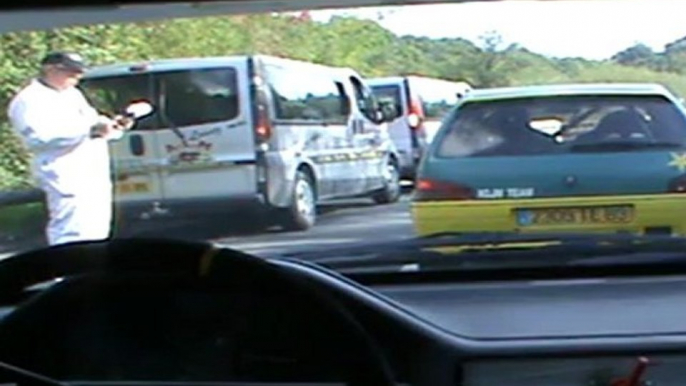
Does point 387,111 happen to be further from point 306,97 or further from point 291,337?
point 291,337

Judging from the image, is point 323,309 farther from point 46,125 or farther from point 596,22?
point 46,125

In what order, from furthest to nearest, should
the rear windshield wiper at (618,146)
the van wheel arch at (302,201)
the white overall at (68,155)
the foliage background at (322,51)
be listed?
the van wheel arch at (302,201), the rear windshield wiper at (618,146), the white overall at (68,155), the foliage background at (322,51)

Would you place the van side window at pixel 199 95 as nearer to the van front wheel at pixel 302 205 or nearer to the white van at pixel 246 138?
the white van at pixel 246 138

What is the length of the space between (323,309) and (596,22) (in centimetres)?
189

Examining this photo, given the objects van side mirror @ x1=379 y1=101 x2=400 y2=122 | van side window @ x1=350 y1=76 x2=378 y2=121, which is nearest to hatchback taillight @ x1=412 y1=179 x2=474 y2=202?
van side window @ x1=350 y1=76 x2=378 y2=121

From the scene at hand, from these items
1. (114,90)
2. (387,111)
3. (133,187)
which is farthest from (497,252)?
(387,111)

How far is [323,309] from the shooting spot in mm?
2018

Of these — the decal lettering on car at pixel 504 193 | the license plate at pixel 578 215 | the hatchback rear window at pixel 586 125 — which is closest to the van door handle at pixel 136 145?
the hatchback rear window at pixel 586 125

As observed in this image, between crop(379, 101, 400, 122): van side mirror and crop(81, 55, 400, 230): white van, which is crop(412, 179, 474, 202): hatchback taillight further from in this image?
crop(379, 101, 400, 122): van side mirror

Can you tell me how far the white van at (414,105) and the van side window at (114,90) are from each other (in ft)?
3.42

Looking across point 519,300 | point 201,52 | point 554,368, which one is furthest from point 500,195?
point 554,368

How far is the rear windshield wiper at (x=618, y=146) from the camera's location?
5328mm

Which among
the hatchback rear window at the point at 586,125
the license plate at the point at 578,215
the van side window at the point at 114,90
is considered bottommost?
the license plate at the point at 578,215

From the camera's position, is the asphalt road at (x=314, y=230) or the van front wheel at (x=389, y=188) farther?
the van front wheel at (x=389, y=188)
